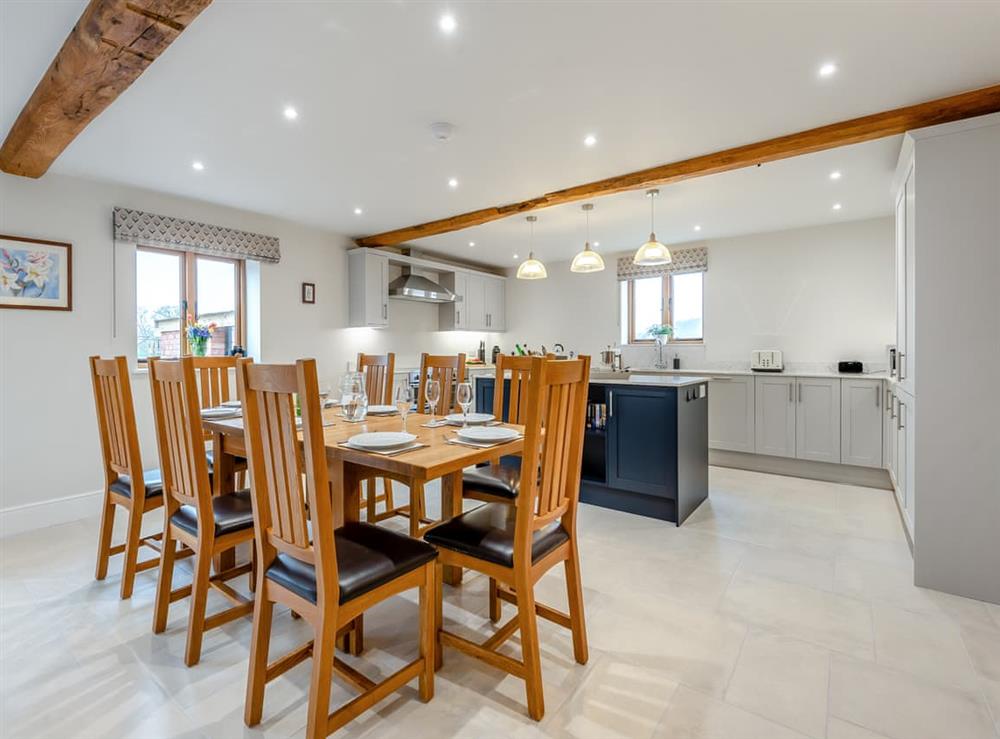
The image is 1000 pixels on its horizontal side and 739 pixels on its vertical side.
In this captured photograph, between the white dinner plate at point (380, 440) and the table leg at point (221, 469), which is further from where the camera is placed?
Answer: the table leg at point (221, 469)

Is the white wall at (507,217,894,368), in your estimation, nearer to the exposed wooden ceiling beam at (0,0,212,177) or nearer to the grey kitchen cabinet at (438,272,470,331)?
the grey kitchen cabinet at (438,272,470,331)

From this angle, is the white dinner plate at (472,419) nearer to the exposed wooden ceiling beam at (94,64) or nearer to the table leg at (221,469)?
the table leg at (221,469)

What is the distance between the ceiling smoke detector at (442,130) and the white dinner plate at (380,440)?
1827mm

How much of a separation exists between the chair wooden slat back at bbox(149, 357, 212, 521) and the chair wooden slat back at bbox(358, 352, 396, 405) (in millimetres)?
1399

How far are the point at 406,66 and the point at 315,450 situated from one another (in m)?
1.79

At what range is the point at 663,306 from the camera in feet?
19.5

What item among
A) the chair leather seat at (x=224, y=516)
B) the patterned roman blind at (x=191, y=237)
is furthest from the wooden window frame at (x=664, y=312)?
the chair leather seat at (x=224, y=516)

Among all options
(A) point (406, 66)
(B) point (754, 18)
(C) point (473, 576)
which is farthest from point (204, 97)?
(C) point (473, 576)

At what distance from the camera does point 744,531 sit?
3.13 meters

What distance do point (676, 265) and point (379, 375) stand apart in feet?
12.8

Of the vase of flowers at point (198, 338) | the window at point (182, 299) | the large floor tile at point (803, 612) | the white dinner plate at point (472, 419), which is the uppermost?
the window at point (182, 299)

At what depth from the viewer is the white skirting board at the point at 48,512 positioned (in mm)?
3215

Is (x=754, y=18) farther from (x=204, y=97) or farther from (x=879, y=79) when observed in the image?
(x=204, y=97)

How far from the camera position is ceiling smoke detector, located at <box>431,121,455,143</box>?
2.72 metres
